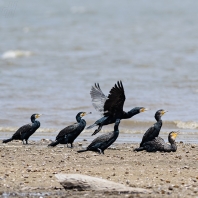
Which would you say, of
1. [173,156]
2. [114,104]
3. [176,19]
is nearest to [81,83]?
[114,104]

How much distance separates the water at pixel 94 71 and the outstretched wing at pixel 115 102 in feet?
5.85

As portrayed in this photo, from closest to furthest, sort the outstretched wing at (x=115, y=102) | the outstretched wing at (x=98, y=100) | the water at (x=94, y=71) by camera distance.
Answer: the outstretched wing at (x=115, y=102) < the outstretched wing at (x=98, y=100) < the water at (x=94, y=71)

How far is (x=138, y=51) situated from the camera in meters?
35.6

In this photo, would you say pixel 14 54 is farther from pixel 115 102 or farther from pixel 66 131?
pixel 66 131

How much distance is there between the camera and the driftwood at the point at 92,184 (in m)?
8.95

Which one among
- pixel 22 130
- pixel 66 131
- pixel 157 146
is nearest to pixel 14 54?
pixel 22 130

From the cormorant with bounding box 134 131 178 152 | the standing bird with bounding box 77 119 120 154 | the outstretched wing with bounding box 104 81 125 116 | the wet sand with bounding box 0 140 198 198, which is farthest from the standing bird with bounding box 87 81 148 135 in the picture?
the cormorant with bounding box 134 131 178 152

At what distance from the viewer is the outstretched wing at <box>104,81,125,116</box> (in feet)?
43.2

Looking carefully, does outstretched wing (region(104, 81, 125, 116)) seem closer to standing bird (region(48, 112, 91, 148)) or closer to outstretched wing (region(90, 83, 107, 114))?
outstretched wing (region(90, 83, 107, 114))

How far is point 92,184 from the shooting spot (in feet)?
29.5

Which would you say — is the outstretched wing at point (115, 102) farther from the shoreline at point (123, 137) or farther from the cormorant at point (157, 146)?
the cormorant at point (157, 146)

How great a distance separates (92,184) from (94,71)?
724 inches

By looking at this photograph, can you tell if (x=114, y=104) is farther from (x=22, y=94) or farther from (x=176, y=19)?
(x=176, y=19)

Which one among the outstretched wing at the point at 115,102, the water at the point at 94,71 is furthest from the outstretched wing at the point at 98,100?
the water at the point at 94,71
